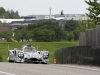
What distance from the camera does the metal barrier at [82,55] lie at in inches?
1118

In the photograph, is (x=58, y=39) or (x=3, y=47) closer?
(x=3, y=47)

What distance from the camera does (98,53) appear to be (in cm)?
2806

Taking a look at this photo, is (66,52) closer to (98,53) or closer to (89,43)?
(89,43)

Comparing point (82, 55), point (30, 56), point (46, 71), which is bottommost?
point (30, 56)

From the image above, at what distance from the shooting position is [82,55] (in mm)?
30984

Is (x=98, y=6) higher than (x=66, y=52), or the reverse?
(x=98, y=6)

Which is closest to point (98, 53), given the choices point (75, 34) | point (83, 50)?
point (83, 50)

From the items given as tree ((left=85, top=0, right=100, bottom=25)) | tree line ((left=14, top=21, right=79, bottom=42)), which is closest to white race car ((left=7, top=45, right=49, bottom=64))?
tree ((left=85, top=0, right=100, bottom=25))

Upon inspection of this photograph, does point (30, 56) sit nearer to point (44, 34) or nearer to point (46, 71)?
point (46, 71)

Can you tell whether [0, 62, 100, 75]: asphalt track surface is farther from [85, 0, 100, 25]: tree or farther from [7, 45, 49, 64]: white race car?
[85, 0, 100, 25]: tree

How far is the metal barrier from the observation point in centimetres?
2841

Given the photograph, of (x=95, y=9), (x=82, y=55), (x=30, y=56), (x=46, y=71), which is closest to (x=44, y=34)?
(x=95, y=9)

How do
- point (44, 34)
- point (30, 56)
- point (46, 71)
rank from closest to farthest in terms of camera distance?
point (46, 71) < point (30, 56) < point (44, 34)

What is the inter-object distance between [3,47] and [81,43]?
5337 centimetres
